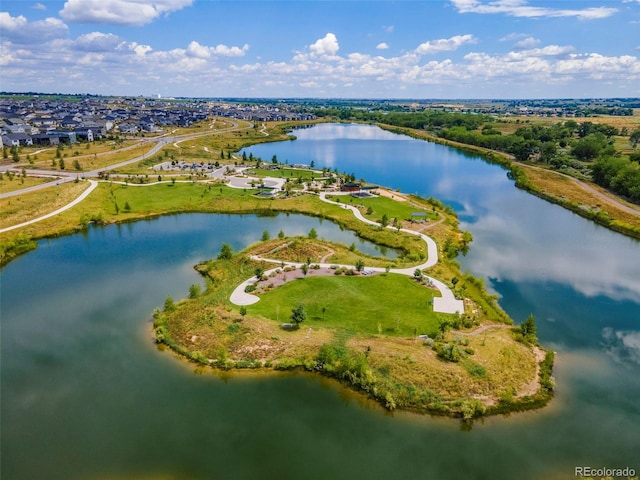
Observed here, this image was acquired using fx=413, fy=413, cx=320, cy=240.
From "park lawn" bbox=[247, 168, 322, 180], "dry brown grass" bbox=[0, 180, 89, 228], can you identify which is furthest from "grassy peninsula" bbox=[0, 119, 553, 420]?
"park lawn" bbox=[247, 168, 322, 180]

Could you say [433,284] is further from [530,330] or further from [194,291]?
[194,291]

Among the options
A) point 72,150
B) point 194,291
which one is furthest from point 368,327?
point 72,150

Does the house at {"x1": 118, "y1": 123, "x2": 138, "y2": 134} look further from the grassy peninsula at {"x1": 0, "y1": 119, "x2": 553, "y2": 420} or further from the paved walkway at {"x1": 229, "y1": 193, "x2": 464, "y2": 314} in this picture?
the paved walkway at {"x1": 229, "y1": 193, "x2": 464, "y2": 314}

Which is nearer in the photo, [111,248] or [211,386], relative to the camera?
[211,386]

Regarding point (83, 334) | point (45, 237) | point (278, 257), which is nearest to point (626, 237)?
point (278, 257)

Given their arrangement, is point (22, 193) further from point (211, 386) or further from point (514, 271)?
point (514, 271)
